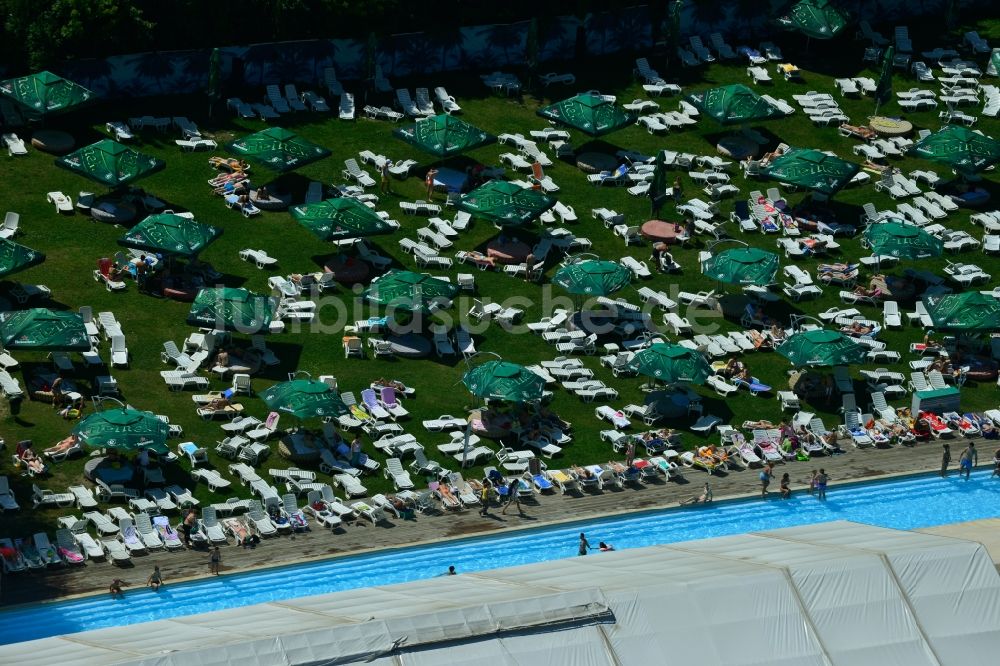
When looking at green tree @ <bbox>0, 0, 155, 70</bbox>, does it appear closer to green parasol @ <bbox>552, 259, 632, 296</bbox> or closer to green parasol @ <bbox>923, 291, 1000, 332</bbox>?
green parasol @ <bbox>552, 259, 632, 296</bbox>

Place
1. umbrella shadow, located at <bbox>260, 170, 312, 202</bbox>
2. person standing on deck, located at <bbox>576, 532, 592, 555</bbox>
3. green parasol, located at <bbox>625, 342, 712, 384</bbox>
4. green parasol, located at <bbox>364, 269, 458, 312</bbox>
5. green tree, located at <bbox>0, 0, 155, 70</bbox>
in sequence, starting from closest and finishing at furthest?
person standing on deck, located at <bbox>576, 532, 592, 555</bbox> → green parasol, located at <bbox>625, 342, 712, 384</bbox> → green parasol, located at <bbox>364, 269, 458, 312</bbox> → umbrella shadow, located at <bbox>260, 170, 312, 202</bbox> → green tree, located at <bbox>0, 0, 155, 70</bbox>

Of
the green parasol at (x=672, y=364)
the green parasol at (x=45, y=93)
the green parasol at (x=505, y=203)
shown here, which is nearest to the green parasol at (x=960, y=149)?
the green parasol at (x=505, y=203)

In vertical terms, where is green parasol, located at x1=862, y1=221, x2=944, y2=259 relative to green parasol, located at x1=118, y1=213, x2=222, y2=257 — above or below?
below

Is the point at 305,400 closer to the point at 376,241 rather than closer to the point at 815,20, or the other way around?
the point at 376,241

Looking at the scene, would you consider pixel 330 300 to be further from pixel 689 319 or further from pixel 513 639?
pixel 513 639

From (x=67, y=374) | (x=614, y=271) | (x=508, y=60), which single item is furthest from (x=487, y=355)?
(x=508, y=60)

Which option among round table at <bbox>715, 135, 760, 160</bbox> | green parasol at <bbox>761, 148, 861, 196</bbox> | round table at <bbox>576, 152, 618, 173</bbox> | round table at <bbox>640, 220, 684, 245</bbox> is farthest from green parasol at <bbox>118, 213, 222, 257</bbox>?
round table at <bbox>715, 135, 760, 160</bbox>

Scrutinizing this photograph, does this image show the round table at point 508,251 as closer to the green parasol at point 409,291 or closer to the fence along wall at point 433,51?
the green parasol at point 409,291
